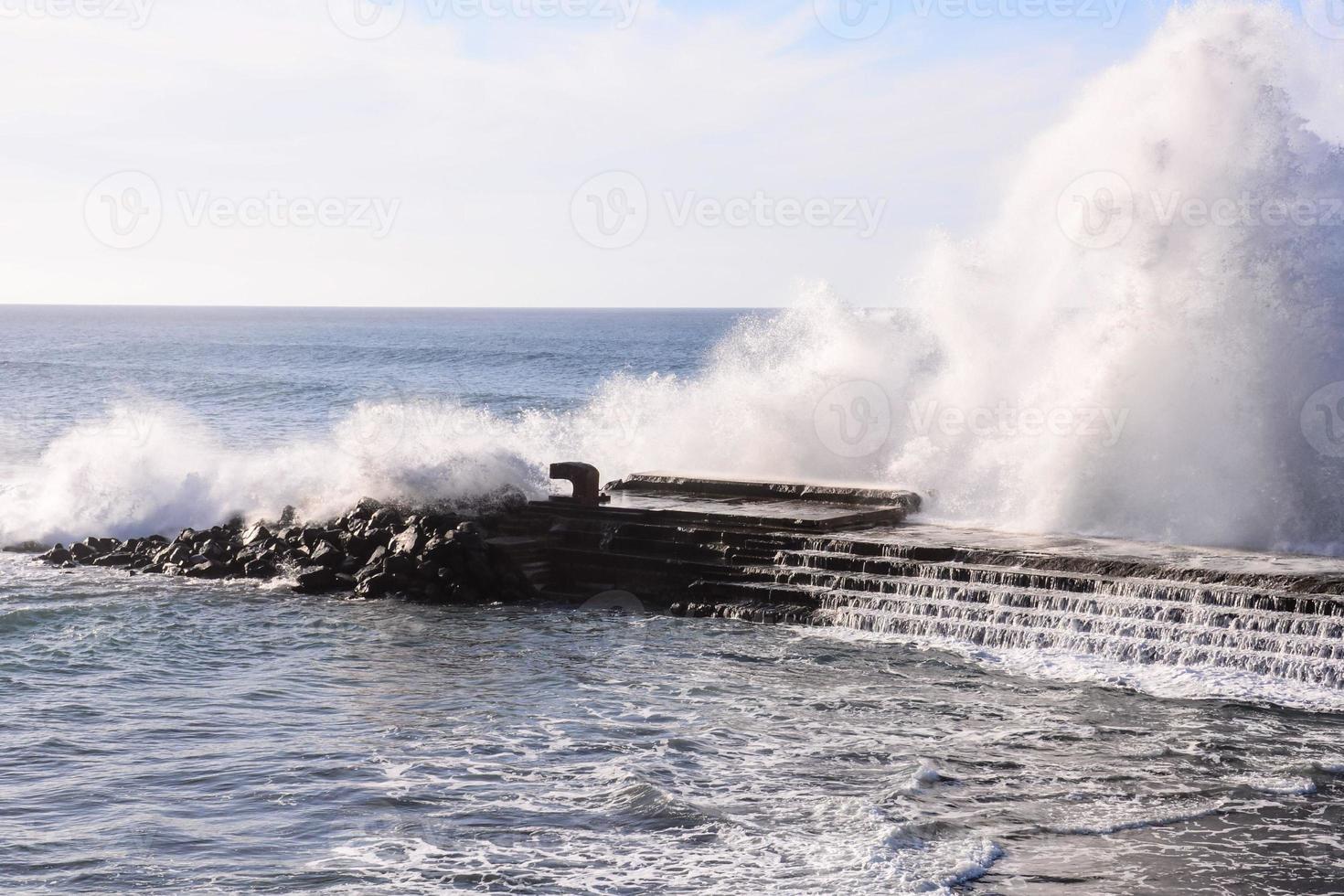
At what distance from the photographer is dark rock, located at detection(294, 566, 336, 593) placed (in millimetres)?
16797

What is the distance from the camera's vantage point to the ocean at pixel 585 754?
778 centimetres

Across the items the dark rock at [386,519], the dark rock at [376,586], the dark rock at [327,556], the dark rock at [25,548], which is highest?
the dark rock at [386,519]

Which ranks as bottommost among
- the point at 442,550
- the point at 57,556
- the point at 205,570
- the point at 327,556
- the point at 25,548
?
the point at 25,548

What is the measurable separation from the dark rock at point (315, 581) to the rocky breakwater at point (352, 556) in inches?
0.4

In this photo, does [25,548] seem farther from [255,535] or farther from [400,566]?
[400,566]

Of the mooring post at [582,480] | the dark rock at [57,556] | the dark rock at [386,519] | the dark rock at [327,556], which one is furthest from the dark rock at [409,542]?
the dark rock at [57,556]

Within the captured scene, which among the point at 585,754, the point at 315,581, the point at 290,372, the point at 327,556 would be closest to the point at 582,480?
the point at 327,556

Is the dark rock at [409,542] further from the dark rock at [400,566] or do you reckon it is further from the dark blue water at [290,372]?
the dark blue water at [290,372]

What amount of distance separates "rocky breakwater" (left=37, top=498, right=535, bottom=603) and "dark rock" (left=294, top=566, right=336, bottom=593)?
11 millimetres

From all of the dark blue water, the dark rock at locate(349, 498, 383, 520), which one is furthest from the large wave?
the dark blue water

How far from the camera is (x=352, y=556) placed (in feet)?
57.1

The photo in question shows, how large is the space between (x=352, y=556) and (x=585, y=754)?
827cm

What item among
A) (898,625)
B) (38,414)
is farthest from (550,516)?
(38,414)

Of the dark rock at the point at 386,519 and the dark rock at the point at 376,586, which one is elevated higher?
the dark rock at the point at 386,519
